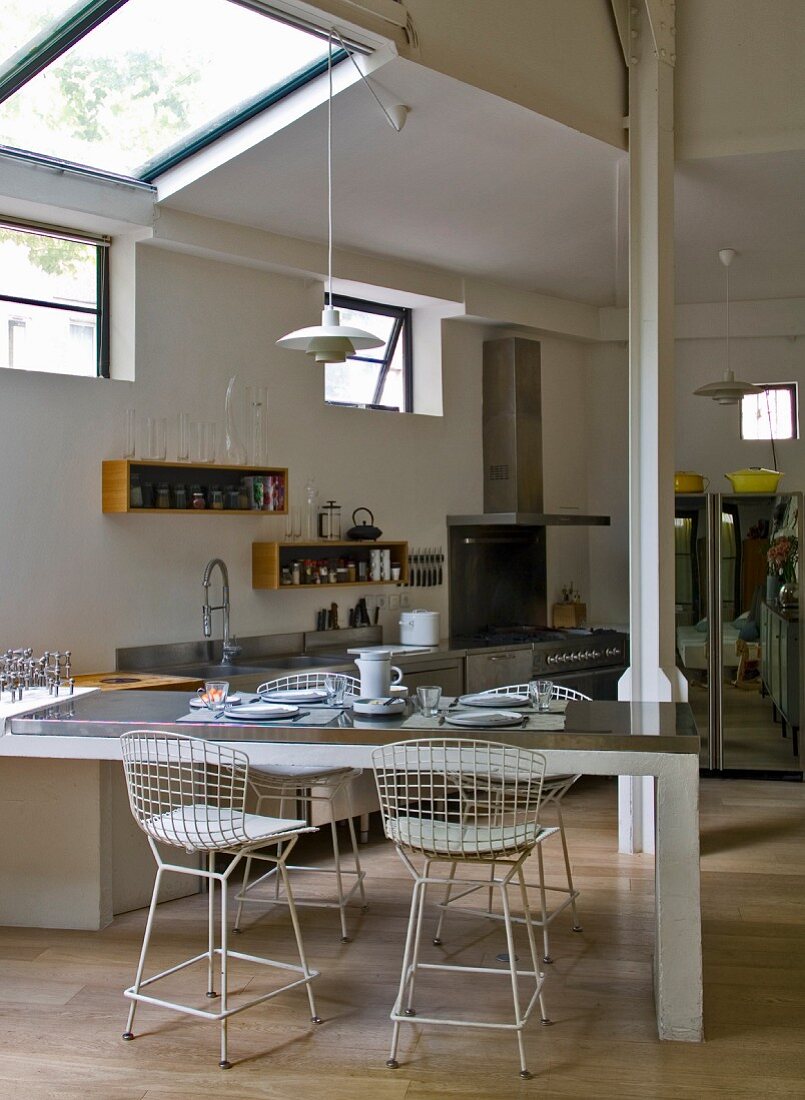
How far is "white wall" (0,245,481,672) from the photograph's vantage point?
514 centimetres

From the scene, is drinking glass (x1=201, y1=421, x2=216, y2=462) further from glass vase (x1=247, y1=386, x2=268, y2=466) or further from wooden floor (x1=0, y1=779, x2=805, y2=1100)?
wooden floor (x1=0, y1=779, x2=805, y2=1100)

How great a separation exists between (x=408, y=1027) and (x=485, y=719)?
970mm

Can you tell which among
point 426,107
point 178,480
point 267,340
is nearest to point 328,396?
point 267,340

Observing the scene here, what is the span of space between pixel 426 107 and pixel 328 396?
Result: 2.24m

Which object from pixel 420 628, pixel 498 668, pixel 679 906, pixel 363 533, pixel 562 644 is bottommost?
pixel 679 906

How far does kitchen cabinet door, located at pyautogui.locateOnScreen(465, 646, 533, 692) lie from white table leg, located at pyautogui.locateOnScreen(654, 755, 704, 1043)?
3.00 m

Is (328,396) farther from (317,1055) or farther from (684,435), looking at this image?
(317,1055)

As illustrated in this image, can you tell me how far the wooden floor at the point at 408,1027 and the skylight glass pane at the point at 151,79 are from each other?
3.27m

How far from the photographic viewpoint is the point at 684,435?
820cm

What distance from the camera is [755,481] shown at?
7.25 meters

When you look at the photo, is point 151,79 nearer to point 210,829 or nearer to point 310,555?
point 310,555

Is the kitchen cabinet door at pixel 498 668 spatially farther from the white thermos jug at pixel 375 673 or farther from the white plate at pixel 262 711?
the white plate at pixel 262 711

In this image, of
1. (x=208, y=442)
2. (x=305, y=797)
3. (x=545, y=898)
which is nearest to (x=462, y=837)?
(x=545, y=898)

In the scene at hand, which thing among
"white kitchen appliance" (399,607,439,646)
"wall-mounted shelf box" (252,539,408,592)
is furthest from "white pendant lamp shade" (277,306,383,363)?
"white kitchen appliance" (399,607,439,646)
